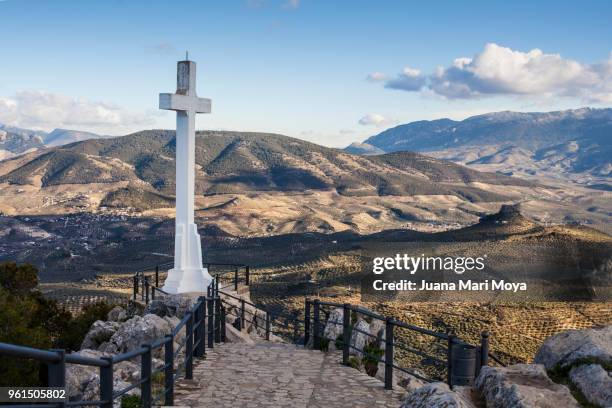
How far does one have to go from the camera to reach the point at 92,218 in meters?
133

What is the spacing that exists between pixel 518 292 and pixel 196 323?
26759 mm

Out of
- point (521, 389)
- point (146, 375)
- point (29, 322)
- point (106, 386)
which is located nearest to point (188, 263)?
point (29, 322)

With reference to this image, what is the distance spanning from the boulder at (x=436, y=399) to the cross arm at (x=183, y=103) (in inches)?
500

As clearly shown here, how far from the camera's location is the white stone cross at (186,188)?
17.4 metres

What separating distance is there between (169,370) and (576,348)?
4.26 metres

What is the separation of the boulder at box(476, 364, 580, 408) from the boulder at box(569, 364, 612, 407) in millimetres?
363

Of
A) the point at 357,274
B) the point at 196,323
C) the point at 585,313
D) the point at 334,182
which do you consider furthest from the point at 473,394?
the point at 334,182

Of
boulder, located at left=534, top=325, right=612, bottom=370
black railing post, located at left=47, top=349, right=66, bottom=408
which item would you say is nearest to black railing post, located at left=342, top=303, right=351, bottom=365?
boulder, located at left=534, top=325, right=612, bottom=370

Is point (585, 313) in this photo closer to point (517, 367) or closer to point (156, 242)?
point (517, 367)

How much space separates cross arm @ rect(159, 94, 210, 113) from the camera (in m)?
17.1

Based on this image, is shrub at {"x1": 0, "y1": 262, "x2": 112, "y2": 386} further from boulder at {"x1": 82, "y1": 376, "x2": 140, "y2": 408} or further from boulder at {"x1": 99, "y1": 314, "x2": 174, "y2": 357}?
boulder at {"x1": 82, "y1": 376, "x2": 140, "y2": 408}

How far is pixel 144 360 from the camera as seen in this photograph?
6434 mm

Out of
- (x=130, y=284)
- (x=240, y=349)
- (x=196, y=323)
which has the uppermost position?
(x=196, y=323)

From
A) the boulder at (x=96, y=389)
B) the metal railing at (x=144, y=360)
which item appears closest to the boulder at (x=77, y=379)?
the boulder at (x=96, y=389)
